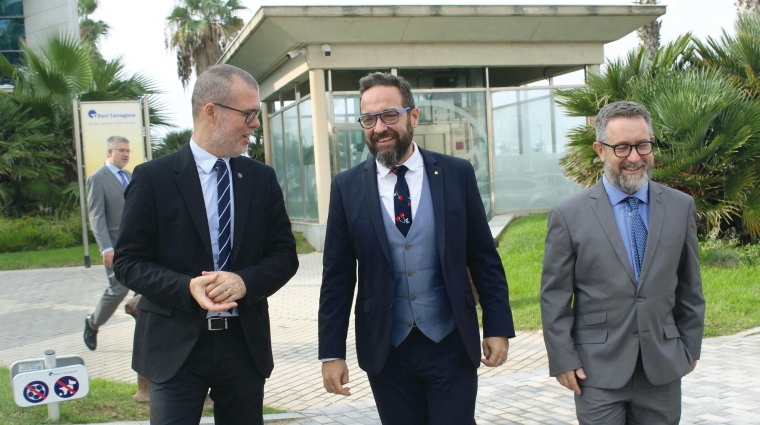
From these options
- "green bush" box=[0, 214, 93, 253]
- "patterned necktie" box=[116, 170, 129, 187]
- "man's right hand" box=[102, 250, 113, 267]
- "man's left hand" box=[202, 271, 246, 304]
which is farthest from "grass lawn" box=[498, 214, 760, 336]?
"green bush" box=[0, 214, 93, 253]

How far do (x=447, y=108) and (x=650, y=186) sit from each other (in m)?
14.0

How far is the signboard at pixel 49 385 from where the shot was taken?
15.8 feet

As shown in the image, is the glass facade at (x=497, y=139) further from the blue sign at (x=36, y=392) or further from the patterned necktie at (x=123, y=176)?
the blue sign at (x=36, y=392)

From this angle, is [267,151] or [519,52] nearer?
[519,52]

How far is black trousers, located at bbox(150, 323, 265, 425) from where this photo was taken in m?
3.01

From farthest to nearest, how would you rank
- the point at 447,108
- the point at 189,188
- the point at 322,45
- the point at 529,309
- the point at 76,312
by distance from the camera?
1. the point at 447,108
2. the point at 322,45
3. the point at 76,312
4. the point at 529,309
5. the point at 189,188

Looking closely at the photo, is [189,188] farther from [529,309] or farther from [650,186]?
[529,309]

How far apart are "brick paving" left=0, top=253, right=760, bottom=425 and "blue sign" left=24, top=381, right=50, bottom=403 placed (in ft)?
1.93

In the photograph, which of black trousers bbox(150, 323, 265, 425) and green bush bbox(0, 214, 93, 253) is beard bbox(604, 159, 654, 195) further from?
green bush bbox(0, 214, 93, 253)

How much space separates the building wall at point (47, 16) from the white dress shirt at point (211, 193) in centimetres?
2876

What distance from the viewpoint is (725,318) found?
7.77 meters

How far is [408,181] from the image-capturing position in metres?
3.25

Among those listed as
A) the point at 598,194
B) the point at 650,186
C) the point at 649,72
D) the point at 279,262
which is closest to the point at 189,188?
the point at 279,262

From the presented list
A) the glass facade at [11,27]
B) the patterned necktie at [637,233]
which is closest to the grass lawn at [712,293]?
the patterned necktie at [637,233]
